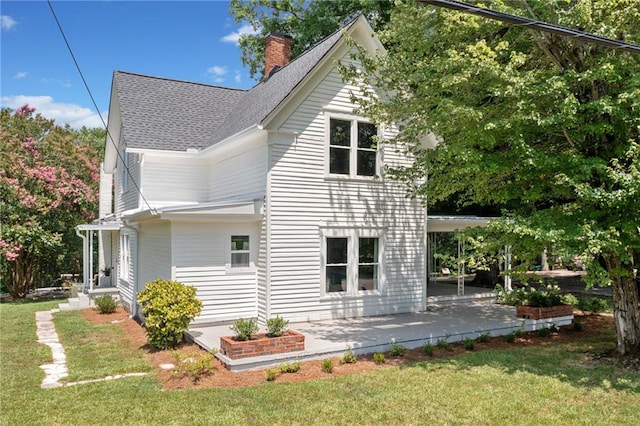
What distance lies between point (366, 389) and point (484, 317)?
22.9ft

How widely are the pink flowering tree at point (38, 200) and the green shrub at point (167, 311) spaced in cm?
1142

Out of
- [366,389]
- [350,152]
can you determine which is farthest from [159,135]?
[366,389]

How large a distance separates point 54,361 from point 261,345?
4.21 m

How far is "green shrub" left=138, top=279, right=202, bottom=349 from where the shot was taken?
9828 mm

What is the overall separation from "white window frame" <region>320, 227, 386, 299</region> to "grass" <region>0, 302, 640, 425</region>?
3982mm

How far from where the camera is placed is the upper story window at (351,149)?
12.6 metres

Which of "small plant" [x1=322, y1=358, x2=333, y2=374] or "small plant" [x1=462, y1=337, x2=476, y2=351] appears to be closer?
"small plant" [x1=322, y1=358, x2=333, y2=374]

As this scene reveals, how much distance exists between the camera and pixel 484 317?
13.1 meters

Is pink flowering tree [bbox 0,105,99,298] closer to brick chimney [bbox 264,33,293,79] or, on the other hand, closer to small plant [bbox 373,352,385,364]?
brick chimney [bbox 264,33,293,79]

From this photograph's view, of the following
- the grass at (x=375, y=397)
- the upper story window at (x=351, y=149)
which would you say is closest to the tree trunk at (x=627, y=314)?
the grass at (x=375, y=397)

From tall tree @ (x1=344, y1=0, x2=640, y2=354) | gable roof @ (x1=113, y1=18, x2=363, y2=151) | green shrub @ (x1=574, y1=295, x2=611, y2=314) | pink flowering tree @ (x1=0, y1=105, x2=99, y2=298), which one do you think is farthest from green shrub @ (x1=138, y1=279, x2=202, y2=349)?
green shrub @ (x1=574, y1=295, x2=611, y2=314)

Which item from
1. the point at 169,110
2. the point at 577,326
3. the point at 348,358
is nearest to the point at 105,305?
the point at 169,110

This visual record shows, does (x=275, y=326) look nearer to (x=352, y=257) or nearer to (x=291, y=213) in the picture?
(x=291, y=213)

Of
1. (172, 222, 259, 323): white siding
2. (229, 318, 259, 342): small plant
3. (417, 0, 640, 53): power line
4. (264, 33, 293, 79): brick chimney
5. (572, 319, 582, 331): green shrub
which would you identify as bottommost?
(572, 319, 582, 331): green shrub
